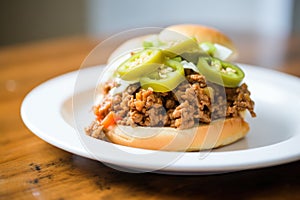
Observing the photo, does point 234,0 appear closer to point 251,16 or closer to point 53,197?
point 251,16

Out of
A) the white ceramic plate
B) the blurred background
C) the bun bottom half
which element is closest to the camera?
the white ceramic plate

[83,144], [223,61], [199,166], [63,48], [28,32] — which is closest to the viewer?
[199,166]

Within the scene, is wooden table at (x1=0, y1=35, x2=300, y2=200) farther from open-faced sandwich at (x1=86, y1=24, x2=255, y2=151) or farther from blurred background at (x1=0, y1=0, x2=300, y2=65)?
blurred background at (x1=0, y1=0, x2=300, y2=65)

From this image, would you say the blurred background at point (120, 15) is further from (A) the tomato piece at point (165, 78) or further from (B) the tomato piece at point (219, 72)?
(A) the tomato piece at point (165, 78)

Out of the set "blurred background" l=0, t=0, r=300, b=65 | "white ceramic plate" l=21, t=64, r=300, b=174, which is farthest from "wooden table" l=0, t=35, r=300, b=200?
"blurred background" l=0, t=0, r=300, b=65

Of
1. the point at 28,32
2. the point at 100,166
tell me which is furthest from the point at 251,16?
the point at 100,166
